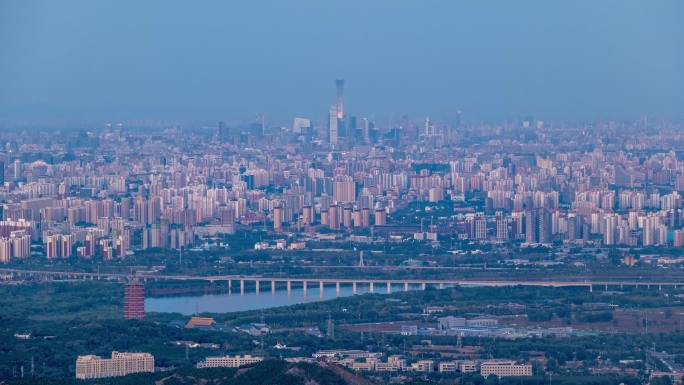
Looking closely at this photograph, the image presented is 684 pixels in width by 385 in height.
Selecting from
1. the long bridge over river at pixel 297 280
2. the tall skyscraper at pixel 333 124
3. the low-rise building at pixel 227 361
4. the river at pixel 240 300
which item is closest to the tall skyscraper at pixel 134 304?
the river at pixel 240 300

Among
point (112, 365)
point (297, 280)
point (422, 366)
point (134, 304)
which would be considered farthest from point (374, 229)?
point (112, 365)

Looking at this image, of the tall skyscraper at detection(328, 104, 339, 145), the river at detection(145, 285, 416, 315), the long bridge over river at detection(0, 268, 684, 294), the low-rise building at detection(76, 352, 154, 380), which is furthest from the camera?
the tall skyscraper at detection(328, 104, 339, 145)

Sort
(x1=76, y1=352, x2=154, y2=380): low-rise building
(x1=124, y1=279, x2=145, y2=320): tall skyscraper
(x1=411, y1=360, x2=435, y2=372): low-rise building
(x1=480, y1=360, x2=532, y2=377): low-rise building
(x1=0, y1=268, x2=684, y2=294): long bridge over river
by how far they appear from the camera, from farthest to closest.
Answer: (x1=0, y1=268, x2=684, y2=294): long bridge over river
(x1=124, y1=279, x2=145, y2=320): tall skyscraper
(x1=411, y1=360, x2=435, y2=372): low-rise building
(x1=480, y1=360, x2=532, y2=377): low-rise building
(x1=76, y1=352, x2=154, y2=380): low-rise building

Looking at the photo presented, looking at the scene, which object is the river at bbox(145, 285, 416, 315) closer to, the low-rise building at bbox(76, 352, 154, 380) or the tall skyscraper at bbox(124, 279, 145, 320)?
the tall skyscraper at bbox(124, 279, 145, 320)

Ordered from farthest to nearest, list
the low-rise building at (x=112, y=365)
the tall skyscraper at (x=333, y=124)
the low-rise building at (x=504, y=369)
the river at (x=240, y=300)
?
the tall skyscraper at (x=333, y=124), the river at (x=240, y=300), the low-rise building at (x=504, y=369), the low-rise building at (x=112, y=365)

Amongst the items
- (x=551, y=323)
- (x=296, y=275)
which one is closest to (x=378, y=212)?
(x=296, y=275)

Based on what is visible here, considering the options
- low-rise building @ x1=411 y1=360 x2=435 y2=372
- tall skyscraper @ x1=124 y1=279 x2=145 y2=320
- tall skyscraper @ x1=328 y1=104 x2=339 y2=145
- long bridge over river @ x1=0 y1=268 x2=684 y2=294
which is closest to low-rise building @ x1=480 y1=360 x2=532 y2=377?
low-rise building @ x1=411 y1=360 x2=435 y2=372

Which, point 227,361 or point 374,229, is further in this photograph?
point 374,229

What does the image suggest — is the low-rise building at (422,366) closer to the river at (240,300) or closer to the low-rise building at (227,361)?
the low-rise building at (227,361)

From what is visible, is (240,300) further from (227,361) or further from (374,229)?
(374,229)

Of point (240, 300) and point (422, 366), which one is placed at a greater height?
point (240, 300)

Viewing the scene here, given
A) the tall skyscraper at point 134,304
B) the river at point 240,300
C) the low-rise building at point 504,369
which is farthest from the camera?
the river at point 240,300
